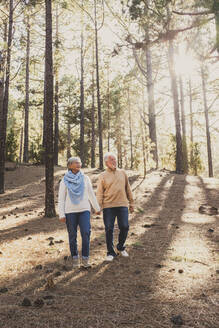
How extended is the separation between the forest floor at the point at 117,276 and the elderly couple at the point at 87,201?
43 cm

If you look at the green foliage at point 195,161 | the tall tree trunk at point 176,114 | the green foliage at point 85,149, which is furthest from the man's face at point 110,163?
the green foliage at point 85,149

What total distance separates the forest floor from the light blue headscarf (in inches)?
49.1

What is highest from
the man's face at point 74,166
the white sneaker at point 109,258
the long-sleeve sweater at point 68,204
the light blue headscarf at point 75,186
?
the man's face at point 74,166

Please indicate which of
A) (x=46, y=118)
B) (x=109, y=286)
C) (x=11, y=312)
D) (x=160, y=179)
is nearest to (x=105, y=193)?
(x=109, y=286)

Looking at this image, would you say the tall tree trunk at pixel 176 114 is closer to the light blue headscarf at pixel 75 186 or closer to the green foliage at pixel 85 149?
the light blue headscarf at pixel 75 186

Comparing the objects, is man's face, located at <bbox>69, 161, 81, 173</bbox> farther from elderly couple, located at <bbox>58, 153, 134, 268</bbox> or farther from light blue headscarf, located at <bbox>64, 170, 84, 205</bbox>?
light blue headscarf, located at <bbox>64, 170, 84, 205</bbox>

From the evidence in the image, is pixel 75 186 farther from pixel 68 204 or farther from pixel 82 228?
pixel 82 228

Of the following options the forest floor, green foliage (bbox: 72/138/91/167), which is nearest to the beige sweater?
the forest floor

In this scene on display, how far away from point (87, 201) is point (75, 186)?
0.36 metres

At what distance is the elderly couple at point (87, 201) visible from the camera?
461cm

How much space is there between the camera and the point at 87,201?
15.5 ft

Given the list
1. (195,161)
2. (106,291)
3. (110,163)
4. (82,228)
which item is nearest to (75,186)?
(82,228)

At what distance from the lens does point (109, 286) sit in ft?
12.9

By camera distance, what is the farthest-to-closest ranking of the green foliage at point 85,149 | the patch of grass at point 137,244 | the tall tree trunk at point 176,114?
the green foliage at point 85,149, the tall tree trunk at point 176,114, the patch of grass at point 137,244
